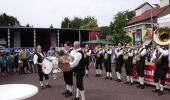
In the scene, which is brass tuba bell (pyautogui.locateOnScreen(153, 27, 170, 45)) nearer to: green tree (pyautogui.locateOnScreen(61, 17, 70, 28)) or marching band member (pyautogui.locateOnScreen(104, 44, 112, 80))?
marching band member (pyautogui.locateOnScreen(104, 44, 112, 80))

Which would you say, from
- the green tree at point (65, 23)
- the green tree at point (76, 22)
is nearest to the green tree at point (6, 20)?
the green tree at point (65, 23)

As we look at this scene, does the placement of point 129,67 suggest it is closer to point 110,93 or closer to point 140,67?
point 140,67

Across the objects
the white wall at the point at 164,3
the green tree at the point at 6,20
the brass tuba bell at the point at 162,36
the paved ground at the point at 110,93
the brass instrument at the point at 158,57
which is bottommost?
the paved ground at the point at 110,93

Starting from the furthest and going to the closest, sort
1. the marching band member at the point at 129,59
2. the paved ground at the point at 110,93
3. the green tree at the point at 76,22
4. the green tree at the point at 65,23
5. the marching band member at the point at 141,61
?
the green tree at the point at 76,22 < the green tree at the point at 65,23 < the marching band member at the point at 129,59 < the marching band member at the point at 141,61 < the paved ground at the point at 110,93

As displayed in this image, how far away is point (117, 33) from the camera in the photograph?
3425 centimetres

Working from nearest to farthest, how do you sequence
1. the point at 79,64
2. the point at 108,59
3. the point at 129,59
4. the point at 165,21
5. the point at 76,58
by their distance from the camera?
the point at 76,58
the point at 79,64
the point at 129,59
the point at 165,21
the point at 108,59

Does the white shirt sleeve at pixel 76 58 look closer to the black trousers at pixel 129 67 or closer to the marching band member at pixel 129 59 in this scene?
the marching band member at pixel 129 59

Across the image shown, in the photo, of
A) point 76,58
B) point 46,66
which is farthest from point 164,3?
Result: point 76,58

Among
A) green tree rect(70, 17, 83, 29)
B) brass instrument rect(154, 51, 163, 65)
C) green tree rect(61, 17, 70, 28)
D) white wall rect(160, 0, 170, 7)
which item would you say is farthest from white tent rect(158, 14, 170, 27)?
green tree rect(61, 17, 70, 28)

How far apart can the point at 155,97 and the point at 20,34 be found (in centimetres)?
2905

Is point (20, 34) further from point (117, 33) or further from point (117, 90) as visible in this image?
point (117, 90)

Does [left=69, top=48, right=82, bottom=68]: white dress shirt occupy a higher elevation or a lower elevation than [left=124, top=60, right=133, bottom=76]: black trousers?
higher

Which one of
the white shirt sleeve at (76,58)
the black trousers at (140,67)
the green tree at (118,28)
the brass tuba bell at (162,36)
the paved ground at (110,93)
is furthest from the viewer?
the green tree at (118,28)

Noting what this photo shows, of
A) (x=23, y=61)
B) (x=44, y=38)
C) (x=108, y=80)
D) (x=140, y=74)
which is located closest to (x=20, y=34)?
(x=44, y=38)
